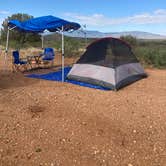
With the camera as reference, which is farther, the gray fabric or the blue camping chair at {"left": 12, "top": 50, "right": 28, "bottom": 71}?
the blue camping chair at {"left": 12, "top": 50, "right": 28, "bottom": 71}

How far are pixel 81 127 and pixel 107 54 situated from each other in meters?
4.19

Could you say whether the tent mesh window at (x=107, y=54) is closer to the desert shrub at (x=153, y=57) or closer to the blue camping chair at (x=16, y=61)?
the blue camping chair at (x=16, y=61)

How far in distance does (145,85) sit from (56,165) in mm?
5513

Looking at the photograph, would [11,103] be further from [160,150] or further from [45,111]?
[160,150]

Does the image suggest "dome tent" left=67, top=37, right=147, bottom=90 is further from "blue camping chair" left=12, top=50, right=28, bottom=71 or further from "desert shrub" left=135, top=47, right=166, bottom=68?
"desert shrub" left=135, top=47, right=166, bottom=68

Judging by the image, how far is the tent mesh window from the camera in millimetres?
8383

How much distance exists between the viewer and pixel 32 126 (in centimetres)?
470

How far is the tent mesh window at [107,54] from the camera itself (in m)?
8.38

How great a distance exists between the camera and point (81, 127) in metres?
4.69

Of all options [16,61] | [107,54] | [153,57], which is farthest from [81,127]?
[153,57]

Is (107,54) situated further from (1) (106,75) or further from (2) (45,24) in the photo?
(2) (45,24)

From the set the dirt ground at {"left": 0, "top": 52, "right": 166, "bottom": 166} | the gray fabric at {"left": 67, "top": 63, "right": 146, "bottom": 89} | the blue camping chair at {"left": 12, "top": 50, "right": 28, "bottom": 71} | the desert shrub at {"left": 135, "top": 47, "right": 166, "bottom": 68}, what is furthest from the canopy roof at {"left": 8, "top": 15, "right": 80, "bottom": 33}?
the desert shrub at {"left": 135, "top": 47, "right": 166, "bottom": 68}

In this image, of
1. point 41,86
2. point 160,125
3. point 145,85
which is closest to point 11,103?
point 41,86

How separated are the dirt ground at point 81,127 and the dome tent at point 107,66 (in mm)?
752
